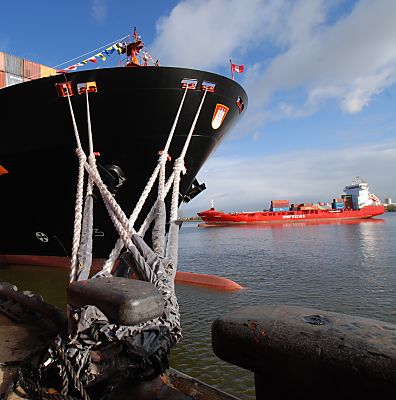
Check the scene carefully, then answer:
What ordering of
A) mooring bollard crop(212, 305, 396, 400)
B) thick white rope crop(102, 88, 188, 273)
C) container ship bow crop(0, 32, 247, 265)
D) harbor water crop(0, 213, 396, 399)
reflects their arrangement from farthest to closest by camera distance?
container ship bow crop(0, 32, 247, 265)
harbor water crop(0, 213, 396, 399)
thick white rope crop(102, 88, 188, 273)
mooring bollard crop(212, 305, 396, 400)

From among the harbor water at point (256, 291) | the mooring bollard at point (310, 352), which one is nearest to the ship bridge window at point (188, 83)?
the harbor water at point (256, 291)

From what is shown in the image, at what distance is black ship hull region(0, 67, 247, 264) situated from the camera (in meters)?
7.92

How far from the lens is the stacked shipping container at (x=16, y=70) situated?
10734 mm

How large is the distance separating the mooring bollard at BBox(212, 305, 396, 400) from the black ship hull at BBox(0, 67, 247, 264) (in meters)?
7.45

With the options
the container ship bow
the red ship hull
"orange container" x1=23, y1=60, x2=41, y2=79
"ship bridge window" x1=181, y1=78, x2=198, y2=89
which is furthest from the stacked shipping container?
the red ship hull

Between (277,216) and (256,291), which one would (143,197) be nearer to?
(256,291)

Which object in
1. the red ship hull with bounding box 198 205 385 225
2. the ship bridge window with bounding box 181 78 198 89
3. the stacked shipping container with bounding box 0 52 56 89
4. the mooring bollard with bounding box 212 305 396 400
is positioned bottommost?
the mooring bollard with bounding box 212 305 396 400

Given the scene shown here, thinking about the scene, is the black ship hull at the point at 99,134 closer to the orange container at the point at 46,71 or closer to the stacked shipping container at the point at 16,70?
the stacked shipping container at the point at 16,70

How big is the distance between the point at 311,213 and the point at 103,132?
189 feet

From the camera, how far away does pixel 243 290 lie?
1033cm

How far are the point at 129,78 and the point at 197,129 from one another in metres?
2.18

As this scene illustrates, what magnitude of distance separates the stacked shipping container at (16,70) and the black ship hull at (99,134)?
2.97 meters

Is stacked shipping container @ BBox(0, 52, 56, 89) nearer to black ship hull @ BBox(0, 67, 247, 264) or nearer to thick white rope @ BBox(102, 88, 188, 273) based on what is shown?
black ship hull @ BBox(0, 67, 247, 264)

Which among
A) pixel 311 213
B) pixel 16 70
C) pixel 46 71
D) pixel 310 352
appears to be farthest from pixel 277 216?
pixel 310 352
